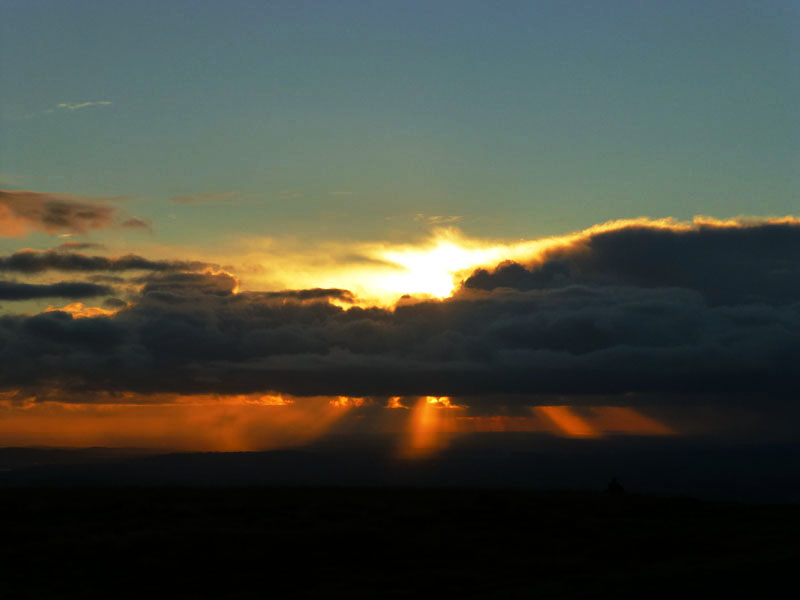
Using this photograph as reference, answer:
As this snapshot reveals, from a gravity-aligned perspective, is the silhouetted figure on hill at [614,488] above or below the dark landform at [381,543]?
above

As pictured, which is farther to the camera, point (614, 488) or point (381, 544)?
point (614, 488)

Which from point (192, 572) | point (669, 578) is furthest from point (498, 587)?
point (192, 572)

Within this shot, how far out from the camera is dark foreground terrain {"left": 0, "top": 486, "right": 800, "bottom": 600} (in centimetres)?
2553

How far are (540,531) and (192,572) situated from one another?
1437cm

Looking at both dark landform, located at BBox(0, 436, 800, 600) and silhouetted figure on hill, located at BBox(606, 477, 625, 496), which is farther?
silhouetted figure on hill, located at BBox(606, 477, 625, 496)

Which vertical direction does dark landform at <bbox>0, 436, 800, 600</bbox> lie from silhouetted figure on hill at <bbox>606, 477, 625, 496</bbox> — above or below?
below

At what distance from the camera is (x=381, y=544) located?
106ft

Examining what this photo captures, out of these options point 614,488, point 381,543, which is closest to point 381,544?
point 381,543

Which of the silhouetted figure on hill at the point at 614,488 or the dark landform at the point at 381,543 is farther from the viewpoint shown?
the silhouetted figure on hill at the point at 614,488

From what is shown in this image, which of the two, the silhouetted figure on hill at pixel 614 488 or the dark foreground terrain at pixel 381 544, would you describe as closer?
the dark foreground terrain at pixel 381 544

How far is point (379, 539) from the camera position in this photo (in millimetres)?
33094

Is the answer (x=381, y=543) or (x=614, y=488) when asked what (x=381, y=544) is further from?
(x=614, y=488)

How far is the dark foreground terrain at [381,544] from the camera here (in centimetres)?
2553

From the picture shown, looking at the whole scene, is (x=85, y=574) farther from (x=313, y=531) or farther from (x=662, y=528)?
(x=662, y=528)
